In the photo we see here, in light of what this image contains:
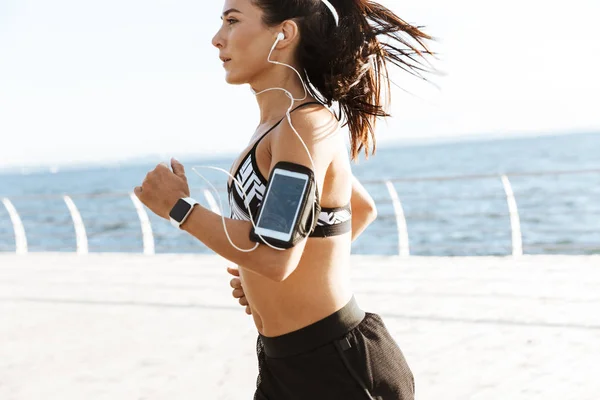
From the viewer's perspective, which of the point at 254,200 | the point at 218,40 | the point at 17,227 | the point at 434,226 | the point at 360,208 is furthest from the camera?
the point at 434,226

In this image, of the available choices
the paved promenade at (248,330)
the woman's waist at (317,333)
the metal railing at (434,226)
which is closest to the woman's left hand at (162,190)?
the woman's waist at (317,333)

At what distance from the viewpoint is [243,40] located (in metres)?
1.59

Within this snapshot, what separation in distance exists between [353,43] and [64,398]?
8.45 feet

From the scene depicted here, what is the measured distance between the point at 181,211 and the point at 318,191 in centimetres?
26

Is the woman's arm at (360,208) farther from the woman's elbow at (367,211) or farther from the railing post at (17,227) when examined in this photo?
the railing post at (17,227)

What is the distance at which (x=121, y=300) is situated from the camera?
20.1ft

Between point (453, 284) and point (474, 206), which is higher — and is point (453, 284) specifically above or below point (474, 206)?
above

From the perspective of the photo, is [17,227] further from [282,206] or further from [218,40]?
[282,206]

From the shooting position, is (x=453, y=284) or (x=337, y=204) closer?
(x=337, y=204)

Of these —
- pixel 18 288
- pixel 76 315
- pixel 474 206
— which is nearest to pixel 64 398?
pixel 76 315

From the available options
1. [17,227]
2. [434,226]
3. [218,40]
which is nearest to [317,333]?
[218,40]

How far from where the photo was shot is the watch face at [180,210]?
1444mm

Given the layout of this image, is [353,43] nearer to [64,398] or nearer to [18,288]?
[64,398]

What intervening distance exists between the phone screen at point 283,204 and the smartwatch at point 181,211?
15cm
